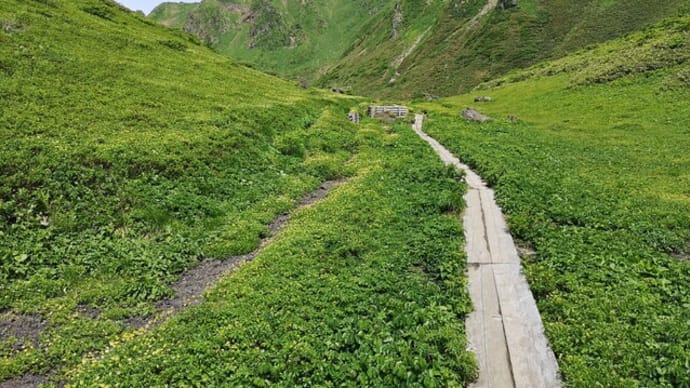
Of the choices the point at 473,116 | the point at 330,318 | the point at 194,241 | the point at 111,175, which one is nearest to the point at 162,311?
the point at 194,241

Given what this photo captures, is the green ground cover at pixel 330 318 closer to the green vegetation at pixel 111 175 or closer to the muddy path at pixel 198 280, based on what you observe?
the muddy path at pixel 198 280

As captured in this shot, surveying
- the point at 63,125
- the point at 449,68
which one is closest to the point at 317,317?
the point at 63,125

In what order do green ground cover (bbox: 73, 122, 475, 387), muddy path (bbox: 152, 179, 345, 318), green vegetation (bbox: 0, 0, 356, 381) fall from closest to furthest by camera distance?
green ground cover (bbox: 73, 122, 475, 387) → green vegetation (bbox: 0, 0, 356, 381) → muddy path (bbox: 152, 179, 345, 318)

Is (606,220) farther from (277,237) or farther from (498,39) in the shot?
(498,39)

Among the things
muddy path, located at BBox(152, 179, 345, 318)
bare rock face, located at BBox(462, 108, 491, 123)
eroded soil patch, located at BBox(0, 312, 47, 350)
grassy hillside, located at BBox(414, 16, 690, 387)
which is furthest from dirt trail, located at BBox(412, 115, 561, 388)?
bare rock face, located at BBox(462, 108, 491, 123)

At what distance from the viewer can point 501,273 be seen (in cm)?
1299

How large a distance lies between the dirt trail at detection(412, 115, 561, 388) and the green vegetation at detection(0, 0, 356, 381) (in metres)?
8.77

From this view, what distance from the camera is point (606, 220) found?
51.7ft

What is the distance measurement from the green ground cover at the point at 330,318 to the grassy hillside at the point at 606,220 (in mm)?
2808

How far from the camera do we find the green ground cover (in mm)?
8688

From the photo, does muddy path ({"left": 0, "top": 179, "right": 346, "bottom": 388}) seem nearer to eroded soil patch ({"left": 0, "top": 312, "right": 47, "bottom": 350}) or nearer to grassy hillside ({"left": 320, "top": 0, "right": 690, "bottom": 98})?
eroded soil patch ({"left": 0, "top": 312, "right": 47, "bottom": 350})

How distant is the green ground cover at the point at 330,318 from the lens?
342 inches

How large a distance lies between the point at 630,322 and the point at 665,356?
134cm

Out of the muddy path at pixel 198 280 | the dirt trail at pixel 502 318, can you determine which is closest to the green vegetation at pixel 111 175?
the muddy path at pixel 198 280
